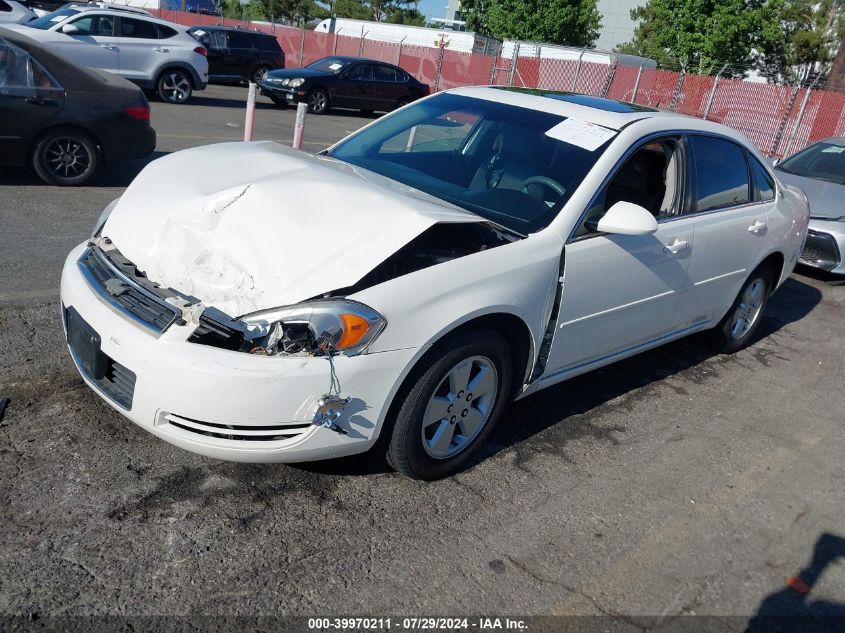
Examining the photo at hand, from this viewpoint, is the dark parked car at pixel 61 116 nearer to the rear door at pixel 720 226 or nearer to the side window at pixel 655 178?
the side window at pixel 655 178

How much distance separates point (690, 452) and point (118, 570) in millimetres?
2995

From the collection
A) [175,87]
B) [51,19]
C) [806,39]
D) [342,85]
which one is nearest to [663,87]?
[342,85]

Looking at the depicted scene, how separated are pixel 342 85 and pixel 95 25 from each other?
615 cm

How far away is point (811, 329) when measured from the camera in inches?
271

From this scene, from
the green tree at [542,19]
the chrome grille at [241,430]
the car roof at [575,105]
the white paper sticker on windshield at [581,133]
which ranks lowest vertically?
the chrome grille at [241,430]

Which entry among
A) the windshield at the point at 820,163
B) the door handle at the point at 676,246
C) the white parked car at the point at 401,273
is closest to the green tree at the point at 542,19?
the windshield at the point at 820,163

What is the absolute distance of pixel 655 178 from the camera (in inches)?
182

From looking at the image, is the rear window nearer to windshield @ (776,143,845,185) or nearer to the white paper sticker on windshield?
windshield @ (776,143,845,185)

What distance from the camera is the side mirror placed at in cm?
380

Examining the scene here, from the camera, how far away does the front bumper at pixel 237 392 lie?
114 inches

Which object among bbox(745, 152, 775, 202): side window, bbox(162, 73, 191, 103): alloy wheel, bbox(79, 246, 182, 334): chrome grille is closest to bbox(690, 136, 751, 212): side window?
bbox(745, 152, 775, 202): side window

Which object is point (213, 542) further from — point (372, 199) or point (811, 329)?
point (811, 329)

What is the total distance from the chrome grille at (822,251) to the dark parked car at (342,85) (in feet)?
44.3

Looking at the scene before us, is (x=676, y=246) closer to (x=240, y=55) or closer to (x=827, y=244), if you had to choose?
(x=827, y=244)
